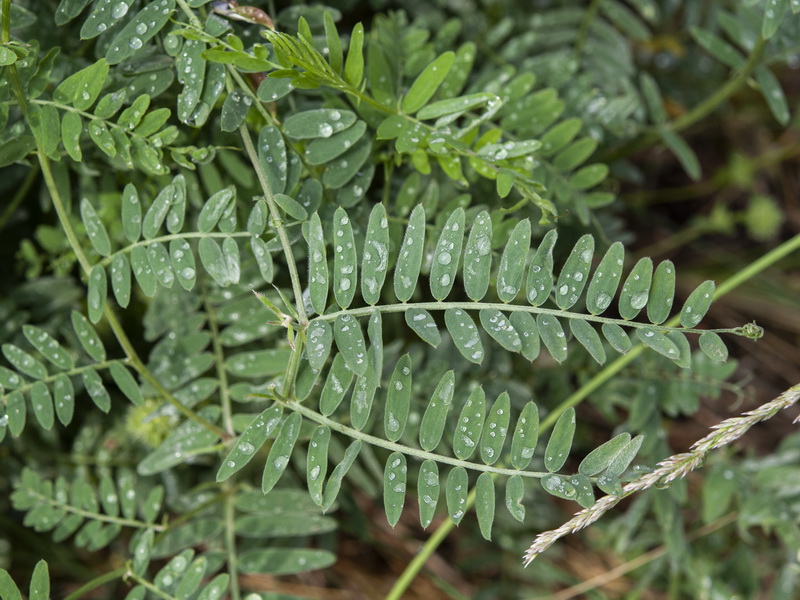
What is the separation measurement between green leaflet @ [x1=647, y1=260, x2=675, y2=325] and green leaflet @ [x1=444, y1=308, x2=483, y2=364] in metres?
0.25

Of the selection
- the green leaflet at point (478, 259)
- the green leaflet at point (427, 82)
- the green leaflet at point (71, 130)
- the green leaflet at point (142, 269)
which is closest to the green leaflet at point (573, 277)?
the green leaflet at point (478, 259)

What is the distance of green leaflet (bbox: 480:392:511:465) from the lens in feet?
3.46

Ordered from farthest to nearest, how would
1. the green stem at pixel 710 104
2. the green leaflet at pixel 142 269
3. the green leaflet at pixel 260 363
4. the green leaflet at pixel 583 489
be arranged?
1. the green stem at pixel 710 104
2. the green leaflet at pixel 260 363
3. the green leaflet at pixel 142 269
4. the green leaflet at pixel 583 489

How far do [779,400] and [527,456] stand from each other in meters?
0.33

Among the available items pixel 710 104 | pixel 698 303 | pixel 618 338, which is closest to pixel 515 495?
pixel 618 338

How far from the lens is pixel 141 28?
1.10 metres

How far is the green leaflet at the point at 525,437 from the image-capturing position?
1.03 meters

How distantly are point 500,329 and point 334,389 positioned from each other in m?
0.25

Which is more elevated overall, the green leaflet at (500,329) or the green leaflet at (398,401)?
the green leaflet at (500,329)

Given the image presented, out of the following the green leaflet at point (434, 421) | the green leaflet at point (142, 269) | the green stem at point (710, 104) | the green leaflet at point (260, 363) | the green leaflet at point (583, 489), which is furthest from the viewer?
the green stem at point (710, 104)

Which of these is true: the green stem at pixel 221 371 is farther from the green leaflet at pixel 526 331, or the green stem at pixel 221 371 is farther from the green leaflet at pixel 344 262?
the green leaflet at pixel 526 331

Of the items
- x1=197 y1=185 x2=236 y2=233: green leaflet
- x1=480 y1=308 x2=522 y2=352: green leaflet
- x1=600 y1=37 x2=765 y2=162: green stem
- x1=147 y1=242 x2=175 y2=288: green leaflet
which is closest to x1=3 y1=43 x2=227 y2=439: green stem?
x1=147 y1=242 x2=175 y2=288: green leaflet

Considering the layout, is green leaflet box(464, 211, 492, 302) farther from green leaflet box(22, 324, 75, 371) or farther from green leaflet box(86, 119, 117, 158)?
green leaflet box(22, 324, 75, 371)

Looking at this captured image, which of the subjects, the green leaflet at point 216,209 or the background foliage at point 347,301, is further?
the green leaflet at point 216,209
